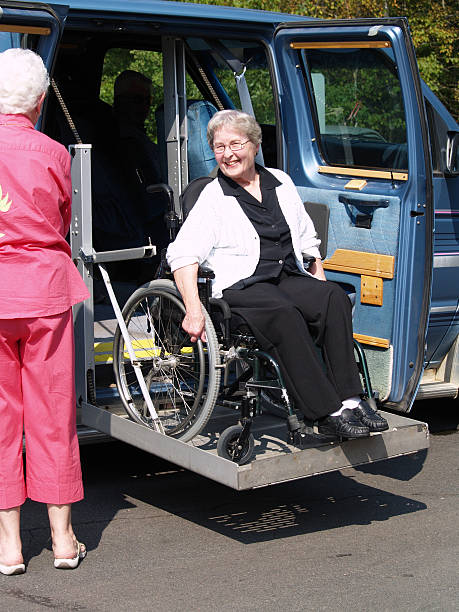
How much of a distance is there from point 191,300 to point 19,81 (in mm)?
1147

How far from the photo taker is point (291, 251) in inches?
191

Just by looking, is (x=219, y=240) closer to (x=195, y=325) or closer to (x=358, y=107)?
(x=195, y=325)

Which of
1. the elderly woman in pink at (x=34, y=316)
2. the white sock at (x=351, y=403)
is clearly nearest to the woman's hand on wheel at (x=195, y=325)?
the elderly woman in pink at (x=34, y=316)

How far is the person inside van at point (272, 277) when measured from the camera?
4270mm

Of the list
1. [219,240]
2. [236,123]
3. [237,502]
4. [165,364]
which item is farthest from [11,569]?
[236,123]

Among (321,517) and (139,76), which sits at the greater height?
(139,76)

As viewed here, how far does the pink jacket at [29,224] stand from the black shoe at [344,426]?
1187mm

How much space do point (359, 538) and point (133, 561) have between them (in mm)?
984

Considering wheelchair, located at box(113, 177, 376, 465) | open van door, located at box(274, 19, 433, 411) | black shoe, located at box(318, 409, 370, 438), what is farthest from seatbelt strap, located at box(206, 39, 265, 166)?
black shoe, located at box(318, 409, 370, 438)

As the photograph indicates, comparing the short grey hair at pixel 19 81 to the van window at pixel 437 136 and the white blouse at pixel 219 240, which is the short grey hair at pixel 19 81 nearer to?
the white blouse at pixel 219 240

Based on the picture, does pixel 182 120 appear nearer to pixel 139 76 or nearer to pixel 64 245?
pixel 139 76

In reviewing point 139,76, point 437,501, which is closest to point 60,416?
point 437,501

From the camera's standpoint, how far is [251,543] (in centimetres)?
436

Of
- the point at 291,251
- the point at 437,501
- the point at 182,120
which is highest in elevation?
Answer: the point at 182,120
